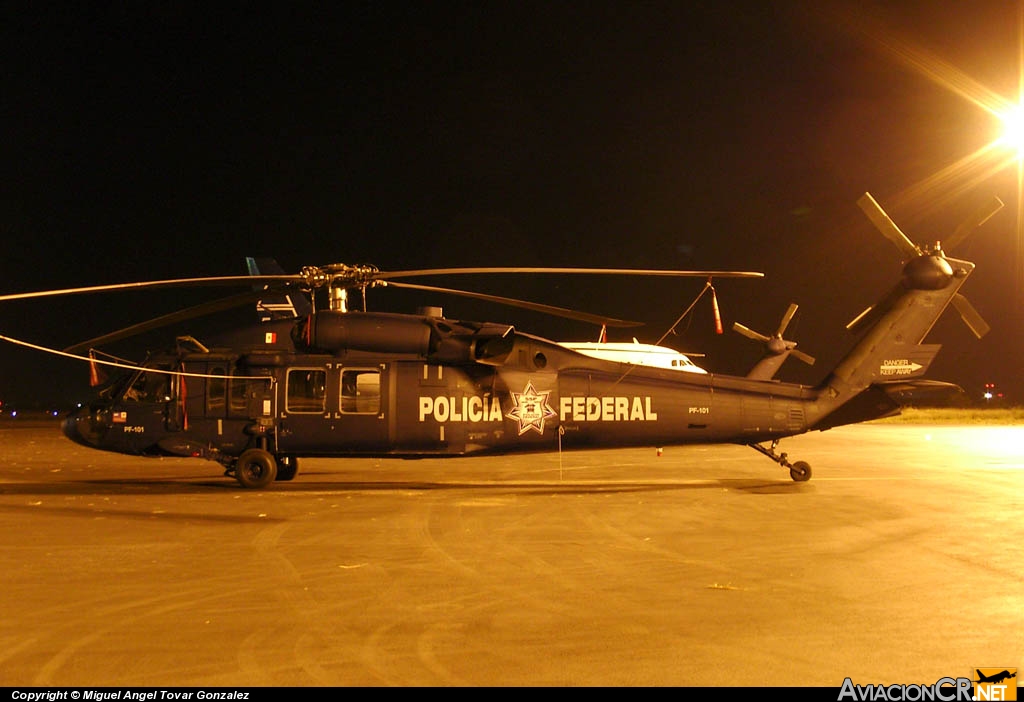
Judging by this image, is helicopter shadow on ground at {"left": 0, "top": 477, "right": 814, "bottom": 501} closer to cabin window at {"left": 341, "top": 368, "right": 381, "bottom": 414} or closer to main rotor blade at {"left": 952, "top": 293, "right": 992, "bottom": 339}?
cabin window at {"left": 341, "top": 368, "right": 381, "bottom": 414}

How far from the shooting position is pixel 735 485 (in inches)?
605

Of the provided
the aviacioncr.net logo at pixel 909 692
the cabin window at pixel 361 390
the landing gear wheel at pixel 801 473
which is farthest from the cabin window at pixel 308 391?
the aviacioncr.net logo at pixel 909 692

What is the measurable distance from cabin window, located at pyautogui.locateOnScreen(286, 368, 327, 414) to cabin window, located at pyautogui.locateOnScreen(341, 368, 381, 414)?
0.36 m

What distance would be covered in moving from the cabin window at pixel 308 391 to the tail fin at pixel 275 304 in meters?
1.50

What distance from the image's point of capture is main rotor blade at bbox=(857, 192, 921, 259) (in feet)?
51.6

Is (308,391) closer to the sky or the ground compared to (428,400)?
closer to the sky

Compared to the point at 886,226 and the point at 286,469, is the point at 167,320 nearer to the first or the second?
the point at 286,469

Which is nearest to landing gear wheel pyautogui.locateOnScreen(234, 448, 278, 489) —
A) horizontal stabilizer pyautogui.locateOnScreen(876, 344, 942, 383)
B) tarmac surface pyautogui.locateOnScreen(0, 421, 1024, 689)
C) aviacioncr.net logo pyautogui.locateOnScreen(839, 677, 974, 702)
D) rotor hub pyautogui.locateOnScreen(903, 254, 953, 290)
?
tarmac surface pyautogui.locateOnScreen(0, 421, 1024, 689)

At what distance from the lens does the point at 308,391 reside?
14.9 metres

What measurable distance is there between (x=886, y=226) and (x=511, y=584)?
459 inches

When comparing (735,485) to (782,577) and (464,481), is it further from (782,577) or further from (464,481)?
(782,577)

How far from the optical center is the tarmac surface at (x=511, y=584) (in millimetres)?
5336

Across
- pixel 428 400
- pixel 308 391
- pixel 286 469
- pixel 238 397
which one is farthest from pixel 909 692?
pixel 286 469

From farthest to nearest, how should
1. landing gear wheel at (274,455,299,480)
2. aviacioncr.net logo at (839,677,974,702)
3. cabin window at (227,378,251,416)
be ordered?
landing gear wheel at (274,455,299,480) < cabin window at (227,378,251,416) < aviacioncr.net logo at (839,677,974,702)
